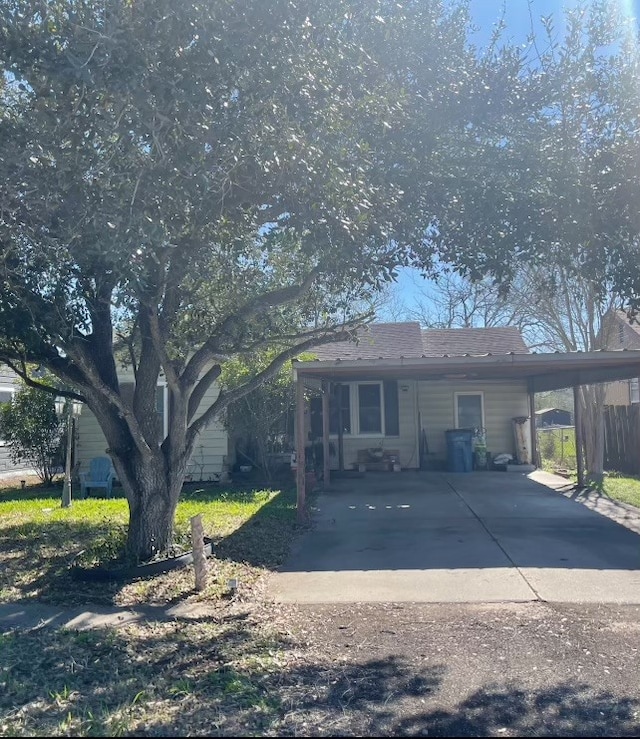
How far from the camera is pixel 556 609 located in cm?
661

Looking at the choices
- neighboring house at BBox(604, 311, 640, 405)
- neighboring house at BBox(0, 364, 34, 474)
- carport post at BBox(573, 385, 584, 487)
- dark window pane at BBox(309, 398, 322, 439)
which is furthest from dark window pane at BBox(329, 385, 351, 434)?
neighboring house at BBox(604, 311, 640, 405)

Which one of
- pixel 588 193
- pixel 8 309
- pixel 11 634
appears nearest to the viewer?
pixel 11 634

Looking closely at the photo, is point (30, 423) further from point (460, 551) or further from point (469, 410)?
point (460, 551)

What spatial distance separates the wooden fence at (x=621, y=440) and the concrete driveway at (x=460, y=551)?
5859 mm

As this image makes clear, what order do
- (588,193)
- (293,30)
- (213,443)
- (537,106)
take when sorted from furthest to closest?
(213,443) → (537,106) → (588,193) → (293,30)

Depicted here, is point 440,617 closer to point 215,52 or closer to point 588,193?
Result: point 588,193

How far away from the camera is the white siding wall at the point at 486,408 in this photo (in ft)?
60.9

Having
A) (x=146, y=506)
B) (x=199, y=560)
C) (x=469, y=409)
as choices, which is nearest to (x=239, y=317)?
(x=146, y=506)

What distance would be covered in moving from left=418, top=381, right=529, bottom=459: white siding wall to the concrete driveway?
4316mm

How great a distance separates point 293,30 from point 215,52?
0.84 m

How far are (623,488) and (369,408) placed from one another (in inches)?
248

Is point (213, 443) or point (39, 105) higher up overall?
point (39, 105)

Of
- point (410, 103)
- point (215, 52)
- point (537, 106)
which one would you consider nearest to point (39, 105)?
point (215, 52)

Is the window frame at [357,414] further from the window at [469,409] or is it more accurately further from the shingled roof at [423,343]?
the window at [469,409]
